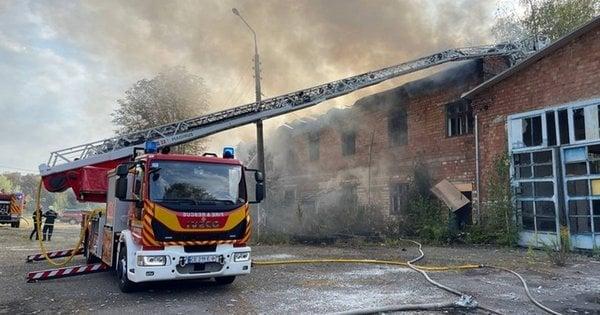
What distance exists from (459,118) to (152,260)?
488 inches

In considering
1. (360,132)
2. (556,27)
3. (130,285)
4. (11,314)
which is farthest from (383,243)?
(556,27)

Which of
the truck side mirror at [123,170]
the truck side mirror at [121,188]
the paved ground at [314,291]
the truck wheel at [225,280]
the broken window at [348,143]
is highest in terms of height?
the broken window at [348,143]

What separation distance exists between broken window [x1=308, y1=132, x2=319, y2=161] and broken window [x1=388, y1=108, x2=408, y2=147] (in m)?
5.86

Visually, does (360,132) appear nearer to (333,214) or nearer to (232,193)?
(333,214)

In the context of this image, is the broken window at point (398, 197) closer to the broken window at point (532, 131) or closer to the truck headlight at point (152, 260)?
the broken window at point (532, 131)

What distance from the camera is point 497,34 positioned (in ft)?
88.6

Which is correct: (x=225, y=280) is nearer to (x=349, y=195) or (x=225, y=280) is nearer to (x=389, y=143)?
(x=389, y=143)

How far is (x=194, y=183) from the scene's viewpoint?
677 centimetres

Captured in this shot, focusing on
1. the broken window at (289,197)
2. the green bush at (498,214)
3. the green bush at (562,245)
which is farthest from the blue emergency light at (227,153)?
the broken window at (289,197)

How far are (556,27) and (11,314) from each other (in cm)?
2691

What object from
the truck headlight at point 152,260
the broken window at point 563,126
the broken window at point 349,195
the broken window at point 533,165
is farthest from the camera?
the broken window at point 349,195

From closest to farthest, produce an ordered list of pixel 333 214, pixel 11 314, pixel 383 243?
pixel 11 314 < pixel 383 243 < pixel 333 214

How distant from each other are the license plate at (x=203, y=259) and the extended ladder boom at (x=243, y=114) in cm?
473

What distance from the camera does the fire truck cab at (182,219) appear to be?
629 cm
